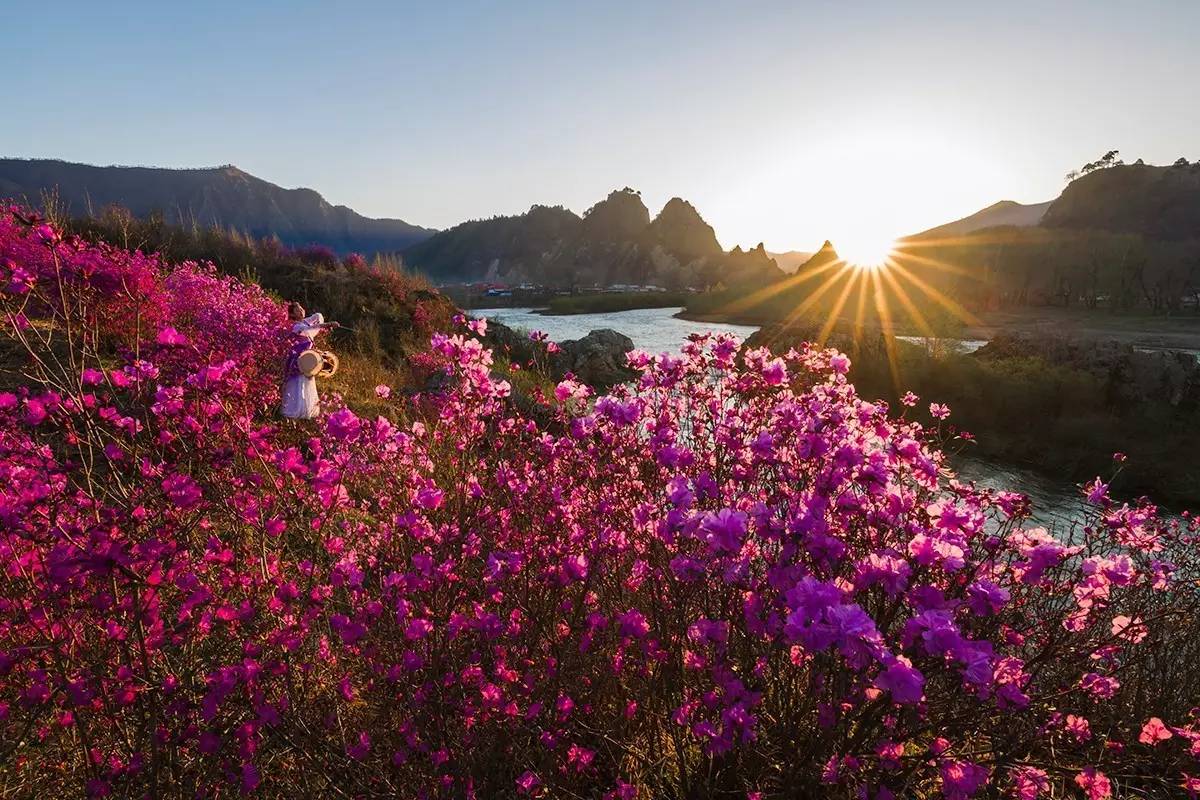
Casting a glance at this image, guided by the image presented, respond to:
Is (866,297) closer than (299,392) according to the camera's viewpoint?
No

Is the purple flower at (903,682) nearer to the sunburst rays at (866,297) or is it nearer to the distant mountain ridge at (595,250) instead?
the sunburst rays at (866,297)

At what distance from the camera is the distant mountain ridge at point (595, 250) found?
112188mm

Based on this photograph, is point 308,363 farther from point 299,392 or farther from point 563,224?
point 563,224

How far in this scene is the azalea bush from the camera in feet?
6.23

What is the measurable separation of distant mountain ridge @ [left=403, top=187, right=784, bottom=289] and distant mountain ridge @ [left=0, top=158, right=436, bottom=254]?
23.0m

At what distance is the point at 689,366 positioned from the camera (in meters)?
3.70

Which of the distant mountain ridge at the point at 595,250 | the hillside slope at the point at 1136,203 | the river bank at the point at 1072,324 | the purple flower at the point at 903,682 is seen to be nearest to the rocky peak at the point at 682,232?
the distant mountain ridge at the point at 595,250

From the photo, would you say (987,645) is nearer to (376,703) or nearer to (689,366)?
(689,366)

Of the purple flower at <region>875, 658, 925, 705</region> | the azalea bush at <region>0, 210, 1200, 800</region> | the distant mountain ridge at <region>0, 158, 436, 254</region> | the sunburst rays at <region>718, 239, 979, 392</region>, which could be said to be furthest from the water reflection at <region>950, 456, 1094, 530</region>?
the distant mountain ridge at <region>0, 158, 436, 254</region>

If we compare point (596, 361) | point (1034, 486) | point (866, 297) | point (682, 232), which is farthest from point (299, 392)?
point (682, 232)

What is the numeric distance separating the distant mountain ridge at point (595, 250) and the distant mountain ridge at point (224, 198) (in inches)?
904

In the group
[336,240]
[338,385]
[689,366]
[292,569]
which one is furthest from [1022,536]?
[336,240]

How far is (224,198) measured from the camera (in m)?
137

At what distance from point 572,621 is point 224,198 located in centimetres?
17079
